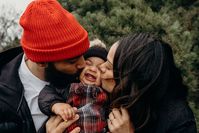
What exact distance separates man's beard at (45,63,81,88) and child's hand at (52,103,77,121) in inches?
8.5

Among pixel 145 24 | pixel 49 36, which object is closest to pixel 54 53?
pixel 49 36

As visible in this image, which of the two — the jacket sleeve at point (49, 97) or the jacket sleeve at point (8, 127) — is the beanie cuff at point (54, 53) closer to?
the jacket sleeve at point (49, 97)

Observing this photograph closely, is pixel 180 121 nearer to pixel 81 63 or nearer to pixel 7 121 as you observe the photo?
pixel 81 63

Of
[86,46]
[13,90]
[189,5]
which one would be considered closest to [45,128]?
[13,90]

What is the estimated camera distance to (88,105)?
308 cm

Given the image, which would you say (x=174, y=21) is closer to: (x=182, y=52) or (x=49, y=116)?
(x=182, y=52)

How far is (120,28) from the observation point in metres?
5.72

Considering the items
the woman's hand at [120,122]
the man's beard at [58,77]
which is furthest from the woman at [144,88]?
the man's beard at [58,77]

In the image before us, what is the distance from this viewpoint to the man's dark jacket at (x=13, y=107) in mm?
3074

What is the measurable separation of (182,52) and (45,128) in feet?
9.56

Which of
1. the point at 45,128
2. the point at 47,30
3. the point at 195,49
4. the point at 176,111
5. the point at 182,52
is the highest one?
the point at 47,30

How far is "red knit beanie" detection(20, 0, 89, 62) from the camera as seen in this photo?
3.21 metres

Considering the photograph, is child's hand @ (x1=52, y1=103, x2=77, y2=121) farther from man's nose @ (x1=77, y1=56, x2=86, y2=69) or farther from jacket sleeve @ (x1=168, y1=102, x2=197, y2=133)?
jacket sleeve @ (x1=168, y1=102, x2=197, y2=133)

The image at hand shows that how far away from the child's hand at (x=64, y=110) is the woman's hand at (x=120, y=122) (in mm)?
227
